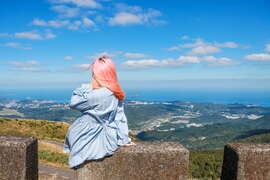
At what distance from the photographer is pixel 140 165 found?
407 centimetres

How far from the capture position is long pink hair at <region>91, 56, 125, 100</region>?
13.8 ft

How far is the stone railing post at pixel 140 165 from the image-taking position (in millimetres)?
4012

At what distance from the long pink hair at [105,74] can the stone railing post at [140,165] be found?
92 cm

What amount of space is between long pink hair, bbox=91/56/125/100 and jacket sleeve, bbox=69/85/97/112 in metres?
0.22

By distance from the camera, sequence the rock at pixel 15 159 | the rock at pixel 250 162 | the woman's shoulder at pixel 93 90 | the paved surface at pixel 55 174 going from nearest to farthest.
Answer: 1. the rock at pixel 15 159
2. the rock at pixel 250 162
3. the woman's shoulder at pixel 93 90
4. the paved surface at pixel 55 174

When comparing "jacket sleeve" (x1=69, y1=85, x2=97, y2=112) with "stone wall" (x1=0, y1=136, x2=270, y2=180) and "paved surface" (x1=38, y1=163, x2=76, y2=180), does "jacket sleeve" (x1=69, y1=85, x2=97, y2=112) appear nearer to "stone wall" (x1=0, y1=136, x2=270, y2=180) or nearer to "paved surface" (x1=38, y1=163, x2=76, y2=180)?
"stone wall" (x1=0, y1=136, x2=270, y2=180)

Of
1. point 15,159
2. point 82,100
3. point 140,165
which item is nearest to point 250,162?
point 140,165

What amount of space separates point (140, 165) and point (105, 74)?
1437 millimetres

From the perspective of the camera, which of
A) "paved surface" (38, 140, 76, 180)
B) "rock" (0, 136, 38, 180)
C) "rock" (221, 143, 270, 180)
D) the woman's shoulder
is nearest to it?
"rock" (0, 136, 38, 180)

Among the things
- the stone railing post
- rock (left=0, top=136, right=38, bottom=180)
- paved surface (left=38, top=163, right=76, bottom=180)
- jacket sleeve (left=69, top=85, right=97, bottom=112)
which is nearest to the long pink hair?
jacket sleeve (left=69, top=85, right=97, bottom=112)

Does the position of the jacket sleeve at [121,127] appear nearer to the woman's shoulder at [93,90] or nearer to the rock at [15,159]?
the woman's shoulder at [93,90]

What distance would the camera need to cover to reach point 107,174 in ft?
13.5

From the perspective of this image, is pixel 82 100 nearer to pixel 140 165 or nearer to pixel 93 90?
pixel 93 90

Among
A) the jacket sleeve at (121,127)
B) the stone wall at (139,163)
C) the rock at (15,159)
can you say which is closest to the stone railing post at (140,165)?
the stone wall at (139,163)
